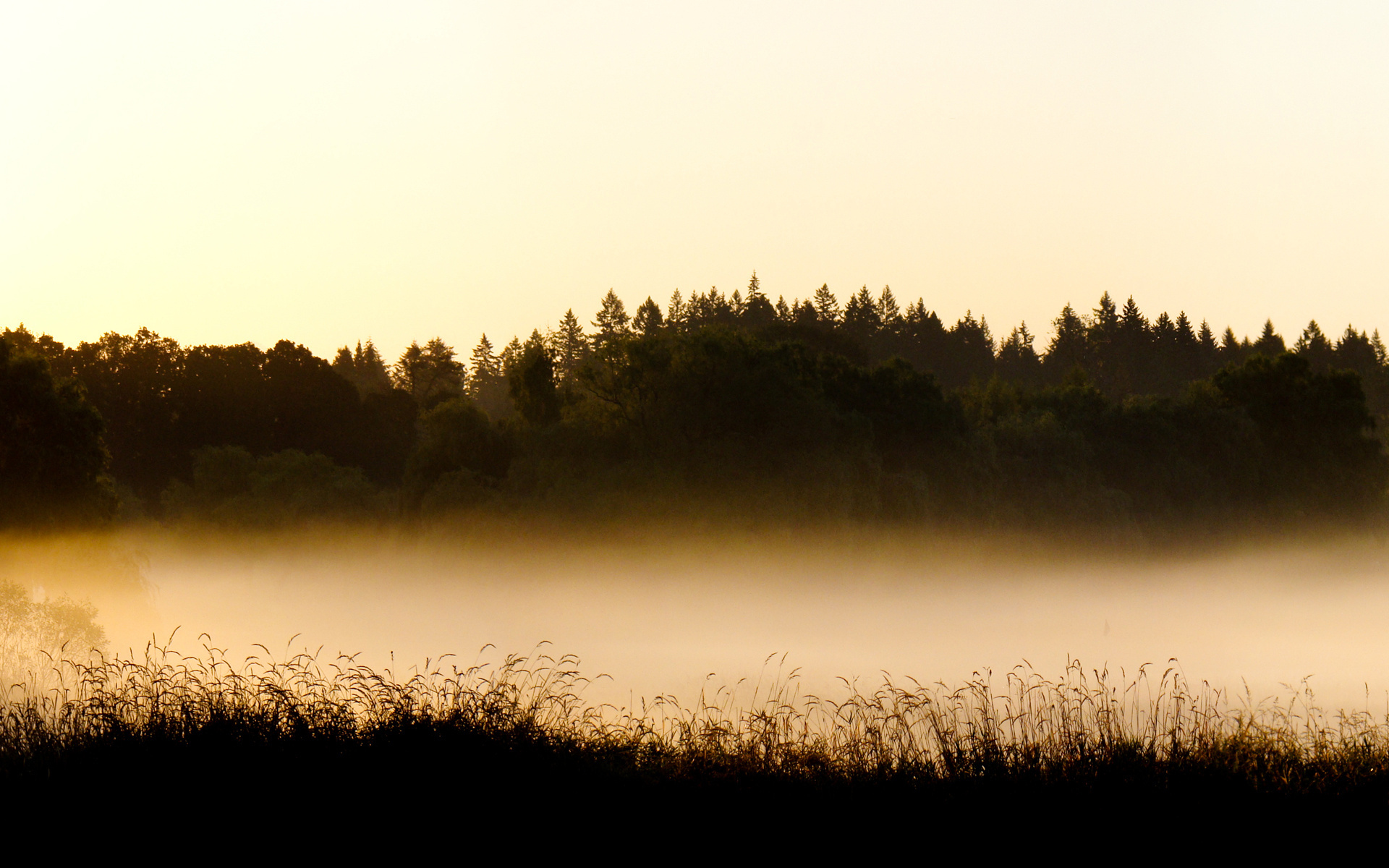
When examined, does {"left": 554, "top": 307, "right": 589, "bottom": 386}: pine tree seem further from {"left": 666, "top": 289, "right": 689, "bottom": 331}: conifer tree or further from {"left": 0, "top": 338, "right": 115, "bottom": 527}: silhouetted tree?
{"left": 0, "top": 338, "right": 115, "bottom": 527}: silhouetted tree

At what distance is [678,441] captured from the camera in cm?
4856

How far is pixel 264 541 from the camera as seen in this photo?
55812 mm

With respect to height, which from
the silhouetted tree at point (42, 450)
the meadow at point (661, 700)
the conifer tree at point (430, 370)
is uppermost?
the conifer tree at point (430, 370)

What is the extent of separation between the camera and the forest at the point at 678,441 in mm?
47625

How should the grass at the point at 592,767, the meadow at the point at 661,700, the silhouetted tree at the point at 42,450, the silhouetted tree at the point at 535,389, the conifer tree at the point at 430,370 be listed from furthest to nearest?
the conifer tree at the point at 430,370
the silhouetted tree at the point at 535,389
the silhouetted tree at the point at 42,450
the meadow at the point at 661,700
the grass at the point at 592,767

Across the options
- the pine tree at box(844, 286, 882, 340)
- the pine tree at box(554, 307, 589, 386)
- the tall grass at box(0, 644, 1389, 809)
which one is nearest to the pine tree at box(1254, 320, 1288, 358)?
the pine tree at box(844, 286, 882, 340)

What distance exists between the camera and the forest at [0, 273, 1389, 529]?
4762 cm

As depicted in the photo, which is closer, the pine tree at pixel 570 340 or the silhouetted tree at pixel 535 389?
the silhouetted tree at pixel 535 389

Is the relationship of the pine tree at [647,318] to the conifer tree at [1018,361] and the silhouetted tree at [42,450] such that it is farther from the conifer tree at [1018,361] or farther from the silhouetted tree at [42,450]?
the silhouetted tree at [42,450]

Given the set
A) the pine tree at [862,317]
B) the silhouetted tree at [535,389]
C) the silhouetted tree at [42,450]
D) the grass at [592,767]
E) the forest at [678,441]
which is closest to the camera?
the grass at [592,767]

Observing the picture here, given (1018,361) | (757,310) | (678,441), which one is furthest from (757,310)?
(678,441)

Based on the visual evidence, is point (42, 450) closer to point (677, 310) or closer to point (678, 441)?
point (678, 441)

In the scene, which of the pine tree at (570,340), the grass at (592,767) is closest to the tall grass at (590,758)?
the grass at (592,767)

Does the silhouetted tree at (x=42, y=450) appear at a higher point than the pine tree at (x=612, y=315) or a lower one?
lower
